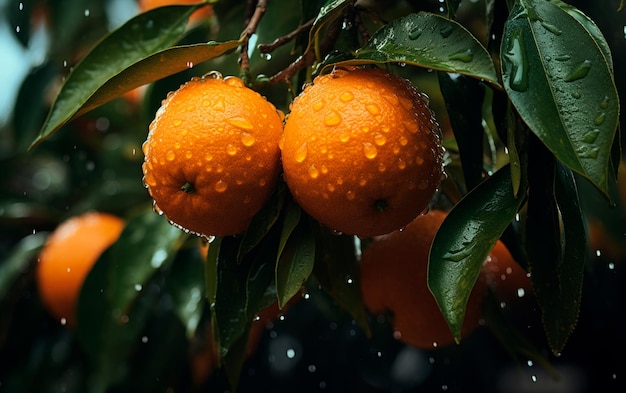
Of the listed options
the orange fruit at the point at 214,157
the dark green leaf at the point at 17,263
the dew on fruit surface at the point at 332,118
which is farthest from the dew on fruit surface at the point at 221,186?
the dark green leaf at the point at 17,263

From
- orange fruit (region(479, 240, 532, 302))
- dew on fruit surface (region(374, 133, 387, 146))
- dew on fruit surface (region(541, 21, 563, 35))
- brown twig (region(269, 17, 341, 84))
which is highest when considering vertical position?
dew on fruit surface (region(541, 21, 563, 35))

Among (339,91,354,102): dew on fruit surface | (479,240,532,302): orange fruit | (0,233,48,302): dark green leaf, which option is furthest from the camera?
(0,233,48,302): dark green leaf

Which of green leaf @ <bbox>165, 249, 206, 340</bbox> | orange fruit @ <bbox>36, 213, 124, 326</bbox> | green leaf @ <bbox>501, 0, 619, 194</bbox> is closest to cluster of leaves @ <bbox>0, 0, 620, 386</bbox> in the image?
green leaf @ <bbox>501, 0, 619, 194</bbox>

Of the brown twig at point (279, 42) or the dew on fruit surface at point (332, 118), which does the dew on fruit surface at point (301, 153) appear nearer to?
the dew on fruit surface at point (332, 118)

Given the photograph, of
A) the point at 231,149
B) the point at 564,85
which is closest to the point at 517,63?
the point at 564,85

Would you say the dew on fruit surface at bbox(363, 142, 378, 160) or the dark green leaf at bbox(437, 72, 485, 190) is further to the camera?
the dark green leaf at bbox(437, 72, 485, 190)

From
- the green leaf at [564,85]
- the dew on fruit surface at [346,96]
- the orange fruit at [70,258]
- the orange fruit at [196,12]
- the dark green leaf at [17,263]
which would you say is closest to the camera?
the green leaf at [564,85]

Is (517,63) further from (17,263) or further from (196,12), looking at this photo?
(17,263)

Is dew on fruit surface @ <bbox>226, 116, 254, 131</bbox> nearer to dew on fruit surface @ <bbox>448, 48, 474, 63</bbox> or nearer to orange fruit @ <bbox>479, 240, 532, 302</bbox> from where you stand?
dew on fruit surface @ <bbox>448, 48, 474, 63</bbox>
